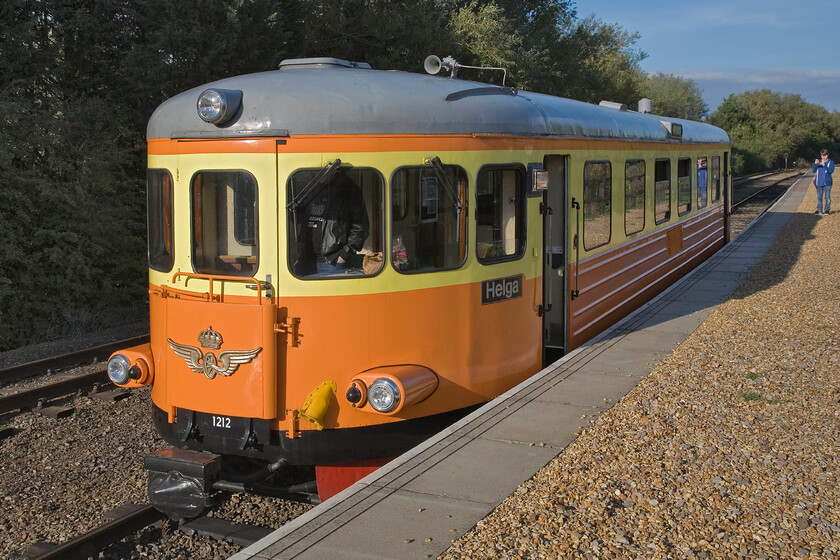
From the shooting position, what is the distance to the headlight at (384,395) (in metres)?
5.95

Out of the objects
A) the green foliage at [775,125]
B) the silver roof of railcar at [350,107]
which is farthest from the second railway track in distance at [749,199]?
the green foliage at [775,125]

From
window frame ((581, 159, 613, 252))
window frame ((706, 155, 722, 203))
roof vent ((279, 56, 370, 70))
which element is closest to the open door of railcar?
window frame ((581, 159, 613, 252))

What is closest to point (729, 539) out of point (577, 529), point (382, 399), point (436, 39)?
point (577, 529)

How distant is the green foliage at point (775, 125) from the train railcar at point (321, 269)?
71348mm

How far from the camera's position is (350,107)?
6102 mm

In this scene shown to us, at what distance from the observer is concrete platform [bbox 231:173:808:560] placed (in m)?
4.84

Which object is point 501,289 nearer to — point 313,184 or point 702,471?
point 313,184

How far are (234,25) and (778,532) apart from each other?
12713mm

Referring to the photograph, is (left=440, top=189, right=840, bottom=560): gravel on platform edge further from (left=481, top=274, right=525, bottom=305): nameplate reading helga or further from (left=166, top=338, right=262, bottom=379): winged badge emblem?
(left=166, top=338, right=262, bottom=379): winged badge emblem

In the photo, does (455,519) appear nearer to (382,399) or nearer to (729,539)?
(382,399)

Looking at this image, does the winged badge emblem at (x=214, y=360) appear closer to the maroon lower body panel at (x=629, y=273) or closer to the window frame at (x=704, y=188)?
the maroon lower body panel at (x=629, y=273)

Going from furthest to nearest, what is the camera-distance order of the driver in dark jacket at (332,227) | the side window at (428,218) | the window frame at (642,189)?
1. the window frame at (642,189)
2. the side window at (428,218)
3. the driver in dark jacket at (332,227)

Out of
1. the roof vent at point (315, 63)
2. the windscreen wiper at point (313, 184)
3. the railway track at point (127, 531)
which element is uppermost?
the roof vent at point (315, 63)

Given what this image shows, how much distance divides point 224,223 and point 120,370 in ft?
4.80
